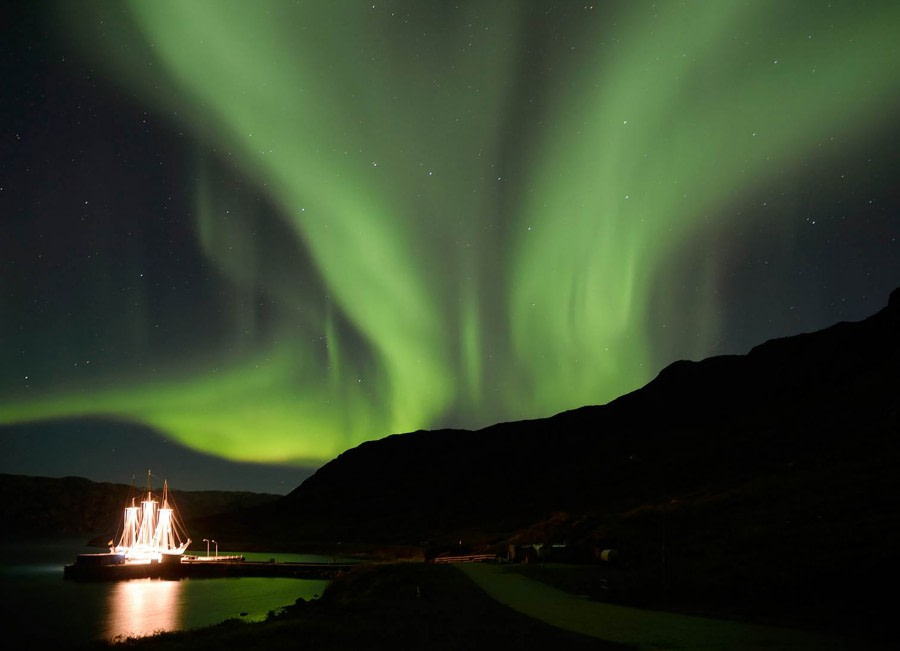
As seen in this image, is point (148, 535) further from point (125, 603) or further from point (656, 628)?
point (656, 628)

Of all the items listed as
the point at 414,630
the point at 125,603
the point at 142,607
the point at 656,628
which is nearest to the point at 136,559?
the point at 125,603

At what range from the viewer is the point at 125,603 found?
7088 cm

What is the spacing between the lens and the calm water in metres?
50.9

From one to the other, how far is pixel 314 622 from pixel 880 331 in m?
200

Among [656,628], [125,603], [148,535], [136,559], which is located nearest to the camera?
[656,628]

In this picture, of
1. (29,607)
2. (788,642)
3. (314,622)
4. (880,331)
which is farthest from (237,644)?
(880,331)

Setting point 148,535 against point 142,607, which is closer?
point 142,607

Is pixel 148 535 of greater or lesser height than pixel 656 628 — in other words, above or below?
above

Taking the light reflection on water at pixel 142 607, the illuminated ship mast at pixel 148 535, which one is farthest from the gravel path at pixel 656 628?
the illuminated ship mast at pixel 148 535

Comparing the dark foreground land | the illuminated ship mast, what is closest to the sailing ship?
the illuminated ship mast

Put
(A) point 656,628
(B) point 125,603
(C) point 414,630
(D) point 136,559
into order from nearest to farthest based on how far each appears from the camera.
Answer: (A) point 656,628 → (C) point 414,630 → (B) point 125,603 → (D) point 136,559

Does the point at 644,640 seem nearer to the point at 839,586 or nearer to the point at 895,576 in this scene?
the point at 839,586

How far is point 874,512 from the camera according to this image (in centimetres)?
4656

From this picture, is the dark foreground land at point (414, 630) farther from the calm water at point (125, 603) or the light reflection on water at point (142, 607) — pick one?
the light reflection on water at point (142, 607)
